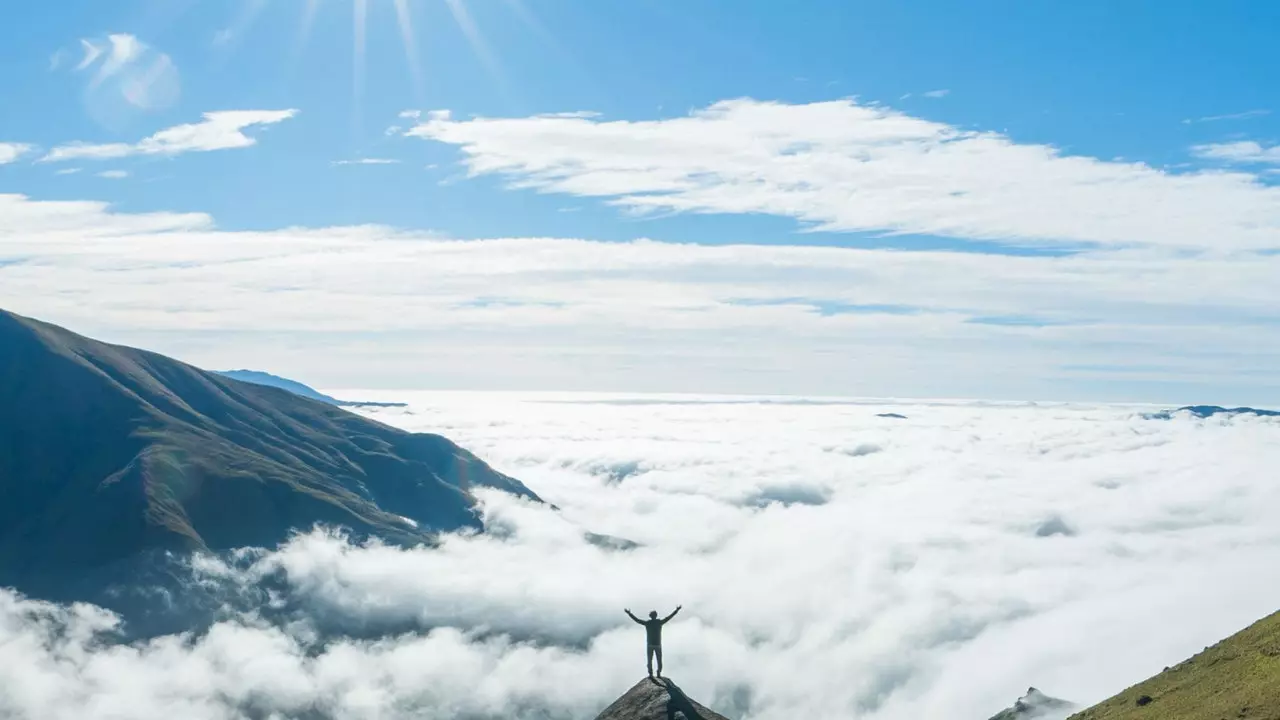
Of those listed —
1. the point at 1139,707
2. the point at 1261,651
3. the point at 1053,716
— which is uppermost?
the point at 1261,651

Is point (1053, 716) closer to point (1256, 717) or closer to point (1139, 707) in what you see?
point (1139, 707)

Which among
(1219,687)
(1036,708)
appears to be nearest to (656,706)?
(1219,687)

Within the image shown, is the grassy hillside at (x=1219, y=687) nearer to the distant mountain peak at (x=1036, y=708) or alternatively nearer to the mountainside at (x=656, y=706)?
the mountainside at (x=656, y=706)

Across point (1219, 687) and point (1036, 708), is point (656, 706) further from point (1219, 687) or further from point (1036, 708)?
point (1036, 708)

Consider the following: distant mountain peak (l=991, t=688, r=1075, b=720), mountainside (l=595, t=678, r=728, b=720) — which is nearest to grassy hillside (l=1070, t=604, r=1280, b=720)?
mountainside (l=595, t=678, r=728, b=720)

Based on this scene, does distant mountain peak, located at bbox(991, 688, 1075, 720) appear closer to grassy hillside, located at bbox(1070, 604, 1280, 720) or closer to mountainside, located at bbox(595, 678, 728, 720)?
grassy hillside, located at bbox(1070, 604, 1280, 720)

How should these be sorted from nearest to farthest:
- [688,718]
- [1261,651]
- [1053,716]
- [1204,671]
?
[688,718]
[1261,651]
[1204,671]
[1053,716]

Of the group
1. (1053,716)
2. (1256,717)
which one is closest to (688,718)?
(1256,717)

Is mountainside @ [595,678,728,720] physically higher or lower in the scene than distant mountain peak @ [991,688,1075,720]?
higher
